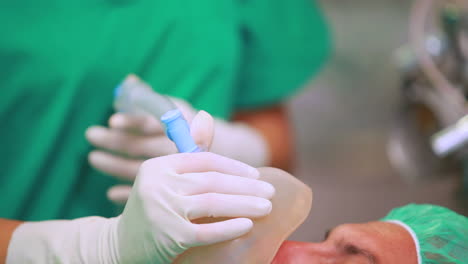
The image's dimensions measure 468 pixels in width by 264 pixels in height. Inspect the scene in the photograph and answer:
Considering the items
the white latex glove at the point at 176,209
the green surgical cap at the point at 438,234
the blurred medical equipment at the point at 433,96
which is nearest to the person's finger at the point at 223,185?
the white latex glove at the point at 176,209

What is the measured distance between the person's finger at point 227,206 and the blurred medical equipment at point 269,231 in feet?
0.09

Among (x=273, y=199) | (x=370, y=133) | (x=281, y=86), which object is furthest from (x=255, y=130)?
(x=273, y=199)

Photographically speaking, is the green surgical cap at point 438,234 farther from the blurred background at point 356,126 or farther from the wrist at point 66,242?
the wrist at point 66,242

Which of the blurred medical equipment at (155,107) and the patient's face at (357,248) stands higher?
the blurred medical equipment at (155,107)

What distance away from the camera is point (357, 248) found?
65cm

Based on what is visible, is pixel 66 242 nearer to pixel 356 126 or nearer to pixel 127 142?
pixel 127 142

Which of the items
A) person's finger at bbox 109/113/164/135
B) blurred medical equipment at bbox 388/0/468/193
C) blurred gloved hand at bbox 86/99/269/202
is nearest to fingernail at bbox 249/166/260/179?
blurred gloved hand at bbox 86/99/269/202

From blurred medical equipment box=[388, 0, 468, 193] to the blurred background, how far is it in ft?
0.20

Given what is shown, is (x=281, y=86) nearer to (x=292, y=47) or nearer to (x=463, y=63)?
(x=292, y=47)

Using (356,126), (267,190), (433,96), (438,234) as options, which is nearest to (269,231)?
(267,190)

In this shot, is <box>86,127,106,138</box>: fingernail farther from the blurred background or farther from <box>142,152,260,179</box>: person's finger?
the blurred background

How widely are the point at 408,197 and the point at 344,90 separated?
3.48 feet

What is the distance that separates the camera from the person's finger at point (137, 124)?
33.8 inches

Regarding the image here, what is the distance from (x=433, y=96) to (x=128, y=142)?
2.59 feet
